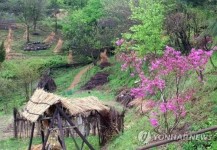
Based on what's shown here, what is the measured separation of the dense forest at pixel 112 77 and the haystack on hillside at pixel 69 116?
1.5 inches

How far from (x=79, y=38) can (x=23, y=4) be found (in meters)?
12.5

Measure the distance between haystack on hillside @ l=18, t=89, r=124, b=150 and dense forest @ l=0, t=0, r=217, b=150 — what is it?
38 millimetres

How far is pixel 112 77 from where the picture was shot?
3097 centimetres

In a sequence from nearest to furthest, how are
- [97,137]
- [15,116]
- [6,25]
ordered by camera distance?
[97,137] → [15,116] → [6,25]

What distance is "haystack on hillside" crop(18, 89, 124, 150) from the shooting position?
11164mm

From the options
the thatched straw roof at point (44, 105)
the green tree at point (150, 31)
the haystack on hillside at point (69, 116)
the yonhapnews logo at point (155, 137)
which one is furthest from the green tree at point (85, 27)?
the yonhapnews logo at point (155, 137)

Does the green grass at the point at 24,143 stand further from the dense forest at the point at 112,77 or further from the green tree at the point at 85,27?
the green tree at the point at 85,27

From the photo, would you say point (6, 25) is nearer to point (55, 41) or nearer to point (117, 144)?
point (55, 41)

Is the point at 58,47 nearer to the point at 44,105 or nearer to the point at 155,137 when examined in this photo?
the point at 44,105

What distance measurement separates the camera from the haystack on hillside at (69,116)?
440 inches

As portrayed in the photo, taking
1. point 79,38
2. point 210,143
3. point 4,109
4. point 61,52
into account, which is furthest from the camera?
point 61,52

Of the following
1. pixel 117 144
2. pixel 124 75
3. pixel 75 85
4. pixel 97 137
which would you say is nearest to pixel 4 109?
pixel 75 85

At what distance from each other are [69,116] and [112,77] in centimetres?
1907

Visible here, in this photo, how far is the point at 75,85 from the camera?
109 feet
